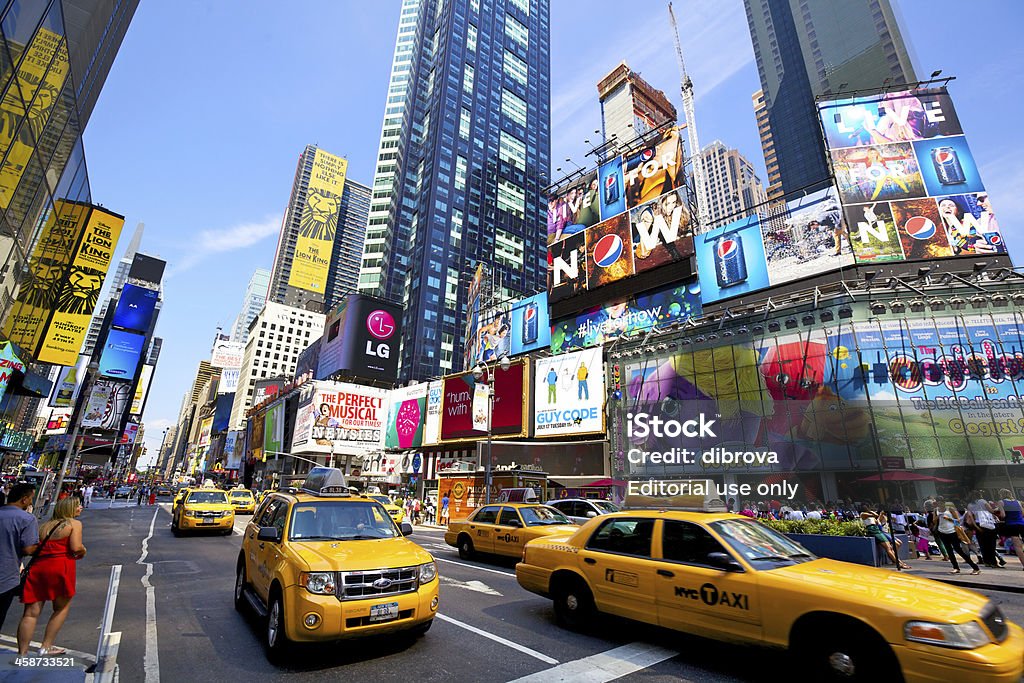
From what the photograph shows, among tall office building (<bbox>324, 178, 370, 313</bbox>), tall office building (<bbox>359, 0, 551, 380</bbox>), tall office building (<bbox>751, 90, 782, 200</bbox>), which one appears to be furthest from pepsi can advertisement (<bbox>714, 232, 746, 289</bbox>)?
tall office building (<bbox>324, 178, 370, 313</bbox>)

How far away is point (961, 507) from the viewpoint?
2417 cm

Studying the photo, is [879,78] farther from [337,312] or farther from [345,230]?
[345,230]

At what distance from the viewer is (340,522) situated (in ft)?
21.5

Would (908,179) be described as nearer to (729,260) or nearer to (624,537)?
(729,260)

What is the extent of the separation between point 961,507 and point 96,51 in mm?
48154

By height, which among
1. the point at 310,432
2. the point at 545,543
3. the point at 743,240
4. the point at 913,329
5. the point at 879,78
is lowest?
the point at 545,543

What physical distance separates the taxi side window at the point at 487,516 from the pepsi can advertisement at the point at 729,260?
3118 centimetres

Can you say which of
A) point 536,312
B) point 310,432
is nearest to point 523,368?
point 536,312

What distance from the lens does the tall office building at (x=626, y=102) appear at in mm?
123306

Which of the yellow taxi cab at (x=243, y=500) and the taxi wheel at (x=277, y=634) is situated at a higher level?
the yellow taxi cab at (x=243, y=500)

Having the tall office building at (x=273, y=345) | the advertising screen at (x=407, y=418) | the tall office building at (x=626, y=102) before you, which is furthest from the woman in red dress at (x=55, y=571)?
the tall office building at (x=273, y=345)

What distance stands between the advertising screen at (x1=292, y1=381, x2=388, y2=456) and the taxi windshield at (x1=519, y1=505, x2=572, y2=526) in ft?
159

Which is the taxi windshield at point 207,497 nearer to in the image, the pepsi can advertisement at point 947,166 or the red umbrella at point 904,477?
the red umbrella at point 904,477

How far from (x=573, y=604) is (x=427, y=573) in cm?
221
